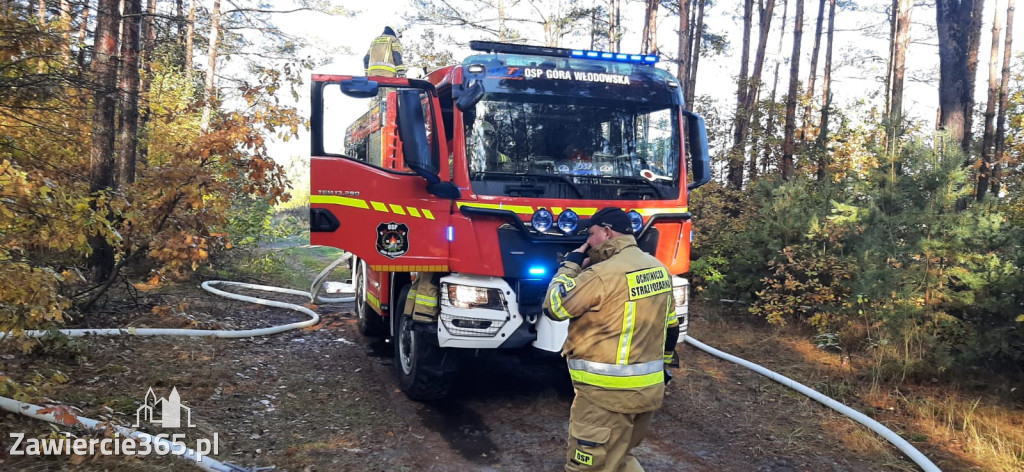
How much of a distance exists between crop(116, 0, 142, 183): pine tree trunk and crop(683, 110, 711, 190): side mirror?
507 cm

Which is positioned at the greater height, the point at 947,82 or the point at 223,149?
the point at 947,82

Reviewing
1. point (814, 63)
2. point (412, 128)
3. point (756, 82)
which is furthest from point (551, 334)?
point (814, 63)

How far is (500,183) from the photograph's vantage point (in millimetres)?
4637

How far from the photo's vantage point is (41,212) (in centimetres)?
336

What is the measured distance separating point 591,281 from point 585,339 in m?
0.31

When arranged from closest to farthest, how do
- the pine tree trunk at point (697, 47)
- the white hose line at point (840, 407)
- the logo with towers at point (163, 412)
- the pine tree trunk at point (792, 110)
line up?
the white hose line at point (840, 407), the logo with towers at point (163, 412), the pine tree trunk at point (792, 110), the pine tree trunk at point (697, 47)

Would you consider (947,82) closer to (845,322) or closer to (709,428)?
(845,322)

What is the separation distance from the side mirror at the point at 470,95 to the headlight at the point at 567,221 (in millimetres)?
1144

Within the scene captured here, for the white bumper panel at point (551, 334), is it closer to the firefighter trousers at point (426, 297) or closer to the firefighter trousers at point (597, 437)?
the firefighter trousers at point (426, 297)

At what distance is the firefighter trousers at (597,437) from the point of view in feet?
9.60

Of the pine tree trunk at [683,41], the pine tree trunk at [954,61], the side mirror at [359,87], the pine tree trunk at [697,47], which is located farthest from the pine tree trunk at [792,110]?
the side mirror at [359,87]

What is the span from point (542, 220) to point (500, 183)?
448 millimetres

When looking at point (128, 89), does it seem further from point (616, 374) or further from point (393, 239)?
point (616, 374)

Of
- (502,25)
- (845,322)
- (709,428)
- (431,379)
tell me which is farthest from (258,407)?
(502,25)
